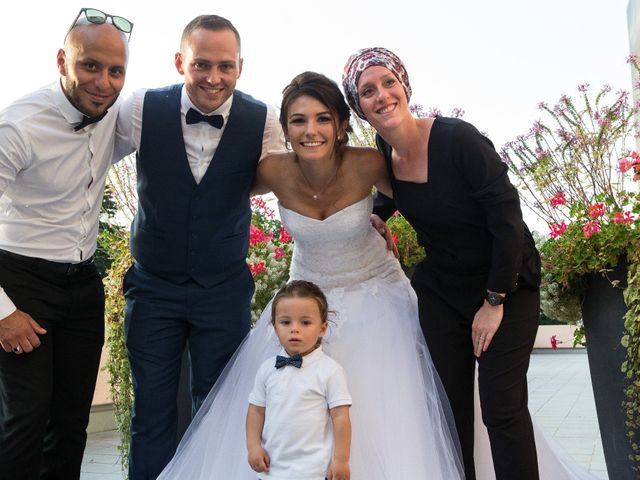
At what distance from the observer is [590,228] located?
294cm

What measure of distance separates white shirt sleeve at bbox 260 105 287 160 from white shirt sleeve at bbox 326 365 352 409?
2.89 feet

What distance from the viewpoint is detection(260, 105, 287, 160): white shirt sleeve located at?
9.07 feet

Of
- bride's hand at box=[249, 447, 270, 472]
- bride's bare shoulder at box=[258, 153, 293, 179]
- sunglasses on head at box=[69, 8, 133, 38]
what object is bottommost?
bride's hand at box=[249, 447, 270, 472]

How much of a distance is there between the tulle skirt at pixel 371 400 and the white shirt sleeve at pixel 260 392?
24 centimetres

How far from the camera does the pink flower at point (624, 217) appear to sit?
112 inches

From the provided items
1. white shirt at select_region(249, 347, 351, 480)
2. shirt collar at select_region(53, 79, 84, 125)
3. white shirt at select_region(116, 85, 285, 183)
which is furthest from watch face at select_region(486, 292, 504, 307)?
shirt collar at select_region(53, 79, 84, 125)

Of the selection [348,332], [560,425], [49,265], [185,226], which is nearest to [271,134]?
[185,226]

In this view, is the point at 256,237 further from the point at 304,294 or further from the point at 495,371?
the point at 495,371

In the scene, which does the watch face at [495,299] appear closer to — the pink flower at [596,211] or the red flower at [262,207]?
the pink flower at [596,211]

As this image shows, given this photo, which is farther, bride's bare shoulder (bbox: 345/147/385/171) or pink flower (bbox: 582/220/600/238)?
pink flower (bbox: 582/220/600/238)

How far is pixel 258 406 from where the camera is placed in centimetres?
241

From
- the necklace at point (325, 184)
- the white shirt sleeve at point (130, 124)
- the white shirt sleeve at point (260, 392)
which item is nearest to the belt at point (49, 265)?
the white shirt sleeve at point (130, 124)

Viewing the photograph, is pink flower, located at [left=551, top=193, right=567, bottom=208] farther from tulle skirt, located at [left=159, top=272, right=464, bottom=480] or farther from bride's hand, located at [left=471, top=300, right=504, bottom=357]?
bride's hand, located at [left=471, top=300, right=504, bottom=357]

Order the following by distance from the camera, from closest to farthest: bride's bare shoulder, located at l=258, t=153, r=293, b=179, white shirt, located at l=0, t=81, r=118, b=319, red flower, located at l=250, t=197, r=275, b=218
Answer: white shirt, located at l=0, t=81, r=118, b=319
bride's bare shoulder, located at l=258, t=153, r=293, b=179
red flower, located at l=250, t=197, r=275, b=218
